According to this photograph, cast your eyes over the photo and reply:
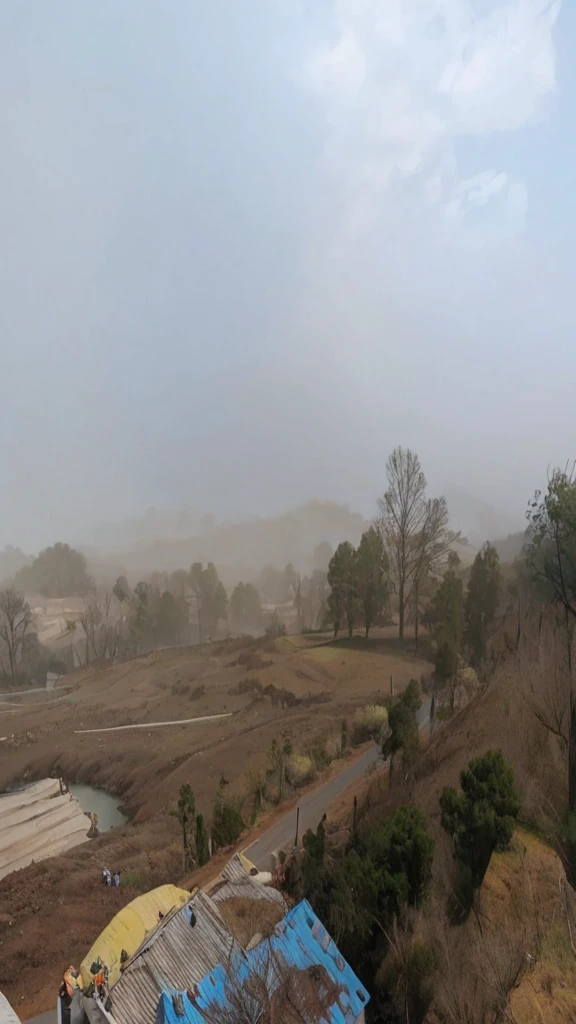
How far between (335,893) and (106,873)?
314 inches

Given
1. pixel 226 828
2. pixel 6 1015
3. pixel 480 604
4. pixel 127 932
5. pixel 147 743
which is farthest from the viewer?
pixel 480 604

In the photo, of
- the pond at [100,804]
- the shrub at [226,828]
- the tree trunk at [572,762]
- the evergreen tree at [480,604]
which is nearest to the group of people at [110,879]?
the shrub at [226,828]

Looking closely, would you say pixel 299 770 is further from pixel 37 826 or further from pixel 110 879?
pixel 37 826

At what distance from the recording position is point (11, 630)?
4716cm

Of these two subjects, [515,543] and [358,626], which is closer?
[358,626]

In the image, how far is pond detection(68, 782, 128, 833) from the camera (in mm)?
19719

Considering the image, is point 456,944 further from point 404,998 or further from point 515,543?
point 515,543

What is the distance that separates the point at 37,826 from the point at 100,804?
353 centimetres

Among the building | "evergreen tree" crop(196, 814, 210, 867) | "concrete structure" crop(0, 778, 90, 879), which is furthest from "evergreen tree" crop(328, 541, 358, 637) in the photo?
the building

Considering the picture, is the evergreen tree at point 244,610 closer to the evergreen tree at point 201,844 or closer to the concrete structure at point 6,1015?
the evergreen tree at point 201,844

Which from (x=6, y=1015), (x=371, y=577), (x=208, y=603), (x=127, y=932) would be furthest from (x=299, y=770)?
(x=208, y=603)

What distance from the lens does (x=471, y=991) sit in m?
6.07

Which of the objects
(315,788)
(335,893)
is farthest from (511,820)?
(315,788)

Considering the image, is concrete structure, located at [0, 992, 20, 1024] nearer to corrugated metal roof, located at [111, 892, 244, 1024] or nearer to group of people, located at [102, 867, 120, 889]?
corrugated metal roof, located at [111, 892, 244, 1024]
